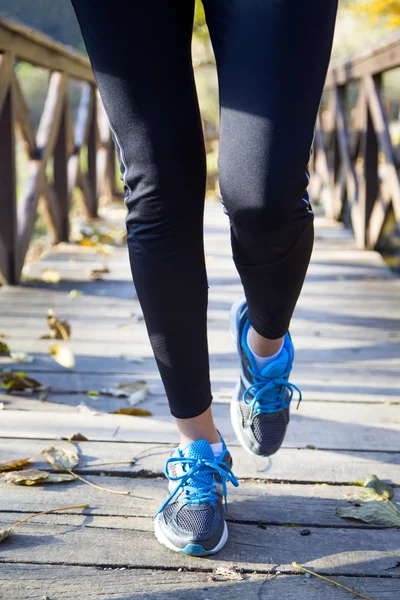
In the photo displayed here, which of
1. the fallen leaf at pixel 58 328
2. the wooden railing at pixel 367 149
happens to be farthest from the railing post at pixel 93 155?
the fallen leaf at pixel 58 328

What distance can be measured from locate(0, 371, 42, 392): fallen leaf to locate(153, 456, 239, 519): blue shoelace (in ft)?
2.58

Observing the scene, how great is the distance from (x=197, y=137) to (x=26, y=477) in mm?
696

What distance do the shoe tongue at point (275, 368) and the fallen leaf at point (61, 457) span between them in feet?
1.37

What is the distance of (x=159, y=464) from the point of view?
1.46 m

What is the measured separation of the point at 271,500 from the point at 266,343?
28 cm

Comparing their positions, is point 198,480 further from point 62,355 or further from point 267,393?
point 62,355

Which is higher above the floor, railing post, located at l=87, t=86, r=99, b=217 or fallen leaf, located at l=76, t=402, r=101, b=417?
railing post, located at l=87, t=86, r=99, b=217

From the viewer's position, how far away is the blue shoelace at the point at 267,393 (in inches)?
52.8

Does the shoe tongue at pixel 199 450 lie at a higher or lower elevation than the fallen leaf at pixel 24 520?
higher

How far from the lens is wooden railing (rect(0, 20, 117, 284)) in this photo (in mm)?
2963

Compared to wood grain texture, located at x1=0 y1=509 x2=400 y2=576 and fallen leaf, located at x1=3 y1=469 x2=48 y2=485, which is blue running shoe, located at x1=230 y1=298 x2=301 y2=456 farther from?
fallen leaf, located at x1=3 y1=469 x2=48 y2=485

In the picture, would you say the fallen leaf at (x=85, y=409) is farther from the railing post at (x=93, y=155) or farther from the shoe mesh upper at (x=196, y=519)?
the railing post at (x=93, y=155)

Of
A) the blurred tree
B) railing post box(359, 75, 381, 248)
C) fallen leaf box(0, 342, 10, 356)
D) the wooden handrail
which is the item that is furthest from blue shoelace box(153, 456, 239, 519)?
the blurred tree

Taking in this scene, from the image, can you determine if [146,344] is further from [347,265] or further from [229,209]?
[347,265]
